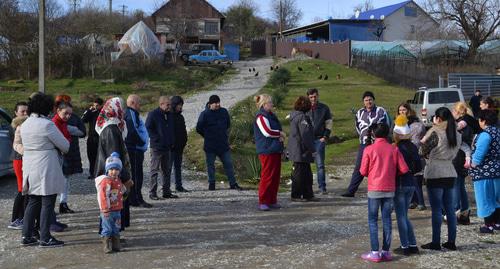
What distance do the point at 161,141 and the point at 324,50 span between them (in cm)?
4714

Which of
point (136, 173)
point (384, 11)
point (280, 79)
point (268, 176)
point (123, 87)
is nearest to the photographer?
point (268, 176)

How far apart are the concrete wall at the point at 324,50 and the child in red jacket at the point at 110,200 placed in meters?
44.2

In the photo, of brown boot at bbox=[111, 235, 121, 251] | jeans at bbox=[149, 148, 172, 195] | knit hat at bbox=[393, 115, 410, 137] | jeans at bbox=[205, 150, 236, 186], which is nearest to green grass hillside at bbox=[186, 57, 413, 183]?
jeans at bbox=[205, 150, 236, 186]

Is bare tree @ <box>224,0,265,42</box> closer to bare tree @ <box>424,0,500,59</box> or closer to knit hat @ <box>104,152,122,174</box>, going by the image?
bare tree @ <box>424,0,500,59</box>

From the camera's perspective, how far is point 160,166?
10227 mm

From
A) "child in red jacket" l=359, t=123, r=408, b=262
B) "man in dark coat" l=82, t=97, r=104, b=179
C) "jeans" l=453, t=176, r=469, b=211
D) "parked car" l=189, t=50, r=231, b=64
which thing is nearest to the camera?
"child in red jacket" l=359, t=123, r=408, b=262

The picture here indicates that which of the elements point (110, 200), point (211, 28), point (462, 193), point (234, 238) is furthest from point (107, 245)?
point (211, 28)

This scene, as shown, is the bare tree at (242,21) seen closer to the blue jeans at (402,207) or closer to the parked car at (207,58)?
the parked car at (207,58)

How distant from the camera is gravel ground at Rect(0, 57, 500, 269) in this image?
21.7ft

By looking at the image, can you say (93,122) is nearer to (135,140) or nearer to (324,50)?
(135,140)

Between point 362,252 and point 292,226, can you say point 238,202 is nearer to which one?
point 292,226

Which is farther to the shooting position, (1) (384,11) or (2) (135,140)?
(1) (384,11)

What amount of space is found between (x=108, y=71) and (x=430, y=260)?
107ft

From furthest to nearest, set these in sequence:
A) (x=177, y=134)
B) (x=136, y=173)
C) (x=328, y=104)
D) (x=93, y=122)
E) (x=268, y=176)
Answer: (x=328, y=104), (x=177, y=134), (x=93, y=122), (x=136, y=173), (x=268, y=176)
